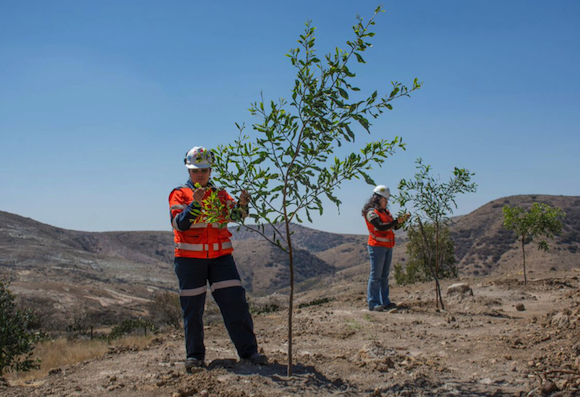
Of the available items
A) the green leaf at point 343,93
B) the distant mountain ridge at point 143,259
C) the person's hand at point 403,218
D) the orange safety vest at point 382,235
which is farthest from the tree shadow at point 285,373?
the distant mountain ridge at point 143,259

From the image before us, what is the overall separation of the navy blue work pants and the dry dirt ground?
9.8 inches

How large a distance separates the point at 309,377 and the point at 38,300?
2043 centimetres

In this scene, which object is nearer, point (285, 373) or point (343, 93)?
point (343, 93)

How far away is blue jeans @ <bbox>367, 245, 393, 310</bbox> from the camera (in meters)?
9.23

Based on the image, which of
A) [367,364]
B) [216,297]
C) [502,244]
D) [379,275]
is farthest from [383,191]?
[502,244]

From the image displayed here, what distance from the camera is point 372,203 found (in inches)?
367

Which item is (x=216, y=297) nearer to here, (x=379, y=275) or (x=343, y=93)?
(x=343, y=93)

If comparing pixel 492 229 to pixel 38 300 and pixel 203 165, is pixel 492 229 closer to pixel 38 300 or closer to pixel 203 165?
pixel 38 300

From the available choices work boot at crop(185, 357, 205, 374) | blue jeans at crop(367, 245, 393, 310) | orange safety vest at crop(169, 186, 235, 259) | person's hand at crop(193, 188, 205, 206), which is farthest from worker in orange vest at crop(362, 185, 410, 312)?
person's hand at crop(193, 188, 205, 206)

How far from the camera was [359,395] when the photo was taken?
13.4 feet

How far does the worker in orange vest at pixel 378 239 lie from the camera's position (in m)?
9.05

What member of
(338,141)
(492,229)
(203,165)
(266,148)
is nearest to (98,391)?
(203,165)

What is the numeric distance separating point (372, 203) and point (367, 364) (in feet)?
15.2

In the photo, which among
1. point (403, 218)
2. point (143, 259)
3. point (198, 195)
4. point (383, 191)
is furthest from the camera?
point (143, 259)
